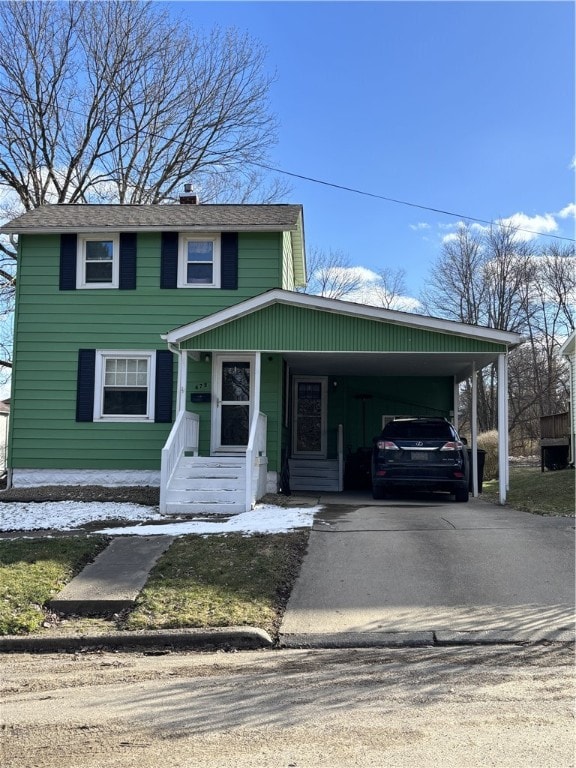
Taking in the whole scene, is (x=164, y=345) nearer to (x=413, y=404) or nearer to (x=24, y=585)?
(x=413, y=404)

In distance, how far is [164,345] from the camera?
1401cm

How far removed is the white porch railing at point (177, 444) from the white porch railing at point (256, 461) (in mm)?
1221

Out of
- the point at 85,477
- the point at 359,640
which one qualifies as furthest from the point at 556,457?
the point at 359,640

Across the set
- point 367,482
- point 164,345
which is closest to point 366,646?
point 164,345

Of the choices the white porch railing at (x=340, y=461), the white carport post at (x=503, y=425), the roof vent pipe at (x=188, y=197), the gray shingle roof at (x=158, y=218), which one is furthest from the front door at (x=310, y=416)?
the white carport post at (x=503, y=425)

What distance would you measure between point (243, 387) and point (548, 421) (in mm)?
12746

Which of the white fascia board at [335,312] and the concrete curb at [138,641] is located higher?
the white fascia board at [335,312]

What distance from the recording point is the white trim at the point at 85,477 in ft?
44.6

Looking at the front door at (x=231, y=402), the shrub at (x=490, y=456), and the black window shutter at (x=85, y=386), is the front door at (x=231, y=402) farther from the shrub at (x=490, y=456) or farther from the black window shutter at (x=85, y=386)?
the shrub at (x=490, y=456)

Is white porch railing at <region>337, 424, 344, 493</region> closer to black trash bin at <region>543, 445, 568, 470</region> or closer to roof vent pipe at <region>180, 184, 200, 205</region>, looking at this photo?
roof vent pipe at <region>180, 184, 200, 205</region>

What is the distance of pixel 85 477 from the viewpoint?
1371cm

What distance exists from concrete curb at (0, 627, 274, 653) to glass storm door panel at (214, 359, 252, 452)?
7882mm

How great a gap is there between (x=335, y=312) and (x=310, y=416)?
17.1 feet

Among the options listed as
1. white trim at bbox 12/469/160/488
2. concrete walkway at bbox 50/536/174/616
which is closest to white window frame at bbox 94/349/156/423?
white trim at bbox 12/469/160/488
